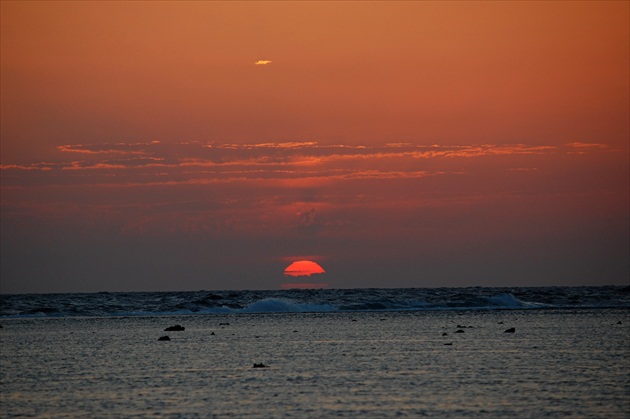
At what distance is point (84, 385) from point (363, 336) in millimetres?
29439

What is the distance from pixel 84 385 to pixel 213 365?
27.0 feet

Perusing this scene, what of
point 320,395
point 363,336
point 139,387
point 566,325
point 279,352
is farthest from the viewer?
point 566,325

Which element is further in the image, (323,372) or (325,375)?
(323,372)

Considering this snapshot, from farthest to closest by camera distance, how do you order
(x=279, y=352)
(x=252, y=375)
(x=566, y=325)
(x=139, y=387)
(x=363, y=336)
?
(x=566, y=325) → (x=363, y=336) → (x=279, y=352) → (x=252, y=375) → (x=139, y=387)

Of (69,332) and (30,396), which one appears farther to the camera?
(69,332)

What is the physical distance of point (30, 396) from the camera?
1293 inches

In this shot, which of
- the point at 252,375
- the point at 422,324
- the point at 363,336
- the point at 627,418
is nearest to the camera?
the point at 627,418

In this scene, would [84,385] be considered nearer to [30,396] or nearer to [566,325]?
[30,396]

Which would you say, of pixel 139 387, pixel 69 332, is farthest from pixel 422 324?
pixel 139 387

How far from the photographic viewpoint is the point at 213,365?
140ft

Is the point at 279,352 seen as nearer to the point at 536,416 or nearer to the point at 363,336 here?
the point at 363,336

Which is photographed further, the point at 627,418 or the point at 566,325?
the point at 566,325

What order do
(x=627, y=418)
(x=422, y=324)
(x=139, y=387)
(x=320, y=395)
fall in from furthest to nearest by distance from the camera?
(x=422, y=324) → (x=139, y=387) → (x=320, y=395) → (x=627, y=418)

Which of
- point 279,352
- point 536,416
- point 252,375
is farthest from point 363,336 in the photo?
point 536,416
